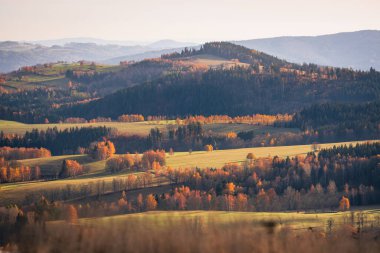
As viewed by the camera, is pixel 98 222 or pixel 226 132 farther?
pixel 226 132

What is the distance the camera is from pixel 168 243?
2036 cm

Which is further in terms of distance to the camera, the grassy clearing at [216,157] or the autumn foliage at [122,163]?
the autumn foliage at [122,163]

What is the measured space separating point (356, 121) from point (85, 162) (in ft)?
256

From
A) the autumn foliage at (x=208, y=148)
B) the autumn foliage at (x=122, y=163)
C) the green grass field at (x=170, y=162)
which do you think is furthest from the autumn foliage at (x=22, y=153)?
the autumn foliage at (x=208, y=148)

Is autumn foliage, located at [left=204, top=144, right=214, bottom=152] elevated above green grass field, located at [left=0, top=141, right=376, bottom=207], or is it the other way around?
green grass field, located at [left=0, top=141, right=376, bottom=207]

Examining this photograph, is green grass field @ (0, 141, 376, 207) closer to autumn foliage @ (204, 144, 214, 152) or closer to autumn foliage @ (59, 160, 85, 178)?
autumn foliage @ (59, 160, 85, 178)

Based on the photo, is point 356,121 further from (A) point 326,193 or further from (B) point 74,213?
(B) point 74,213

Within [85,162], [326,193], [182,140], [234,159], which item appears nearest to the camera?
[326,193]

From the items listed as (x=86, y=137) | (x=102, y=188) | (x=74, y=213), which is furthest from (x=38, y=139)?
(x=74, y=213)

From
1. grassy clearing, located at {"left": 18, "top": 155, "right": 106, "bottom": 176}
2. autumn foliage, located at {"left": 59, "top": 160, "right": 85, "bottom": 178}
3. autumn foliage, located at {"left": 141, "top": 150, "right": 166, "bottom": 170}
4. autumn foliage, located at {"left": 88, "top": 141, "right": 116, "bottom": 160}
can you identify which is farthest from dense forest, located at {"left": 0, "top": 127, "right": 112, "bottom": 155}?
autumn foliage, located at {"left": 141, "top": 150, "right": 166, "bottom": 170}

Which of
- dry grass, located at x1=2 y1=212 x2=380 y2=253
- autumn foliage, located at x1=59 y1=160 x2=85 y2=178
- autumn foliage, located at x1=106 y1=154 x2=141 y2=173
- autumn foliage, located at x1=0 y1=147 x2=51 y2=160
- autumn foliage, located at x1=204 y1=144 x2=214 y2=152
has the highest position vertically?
dry grass, located at x1=2 y1=212 x2=380 y2=253

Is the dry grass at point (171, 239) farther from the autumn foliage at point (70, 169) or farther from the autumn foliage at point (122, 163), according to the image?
the autumn foliage at point (70, 169)

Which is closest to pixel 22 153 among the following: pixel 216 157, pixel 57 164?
pixel 57 164

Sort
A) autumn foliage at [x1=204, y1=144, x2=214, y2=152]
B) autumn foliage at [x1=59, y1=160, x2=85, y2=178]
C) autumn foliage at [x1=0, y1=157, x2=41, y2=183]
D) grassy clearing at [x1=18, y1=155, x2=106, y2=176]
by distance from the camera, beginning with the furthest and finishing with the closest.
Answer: autumn foliage at [x1=204, y1=144, x2=214, y2=152], grassy clearing at [x1=18, y1=155, x2=106, y2=176], autumn foliage at [x1=59, y1=160, x2=85, y2=178], autumn foliage at [x1=0, y1=157, x2=41, y2=183]
